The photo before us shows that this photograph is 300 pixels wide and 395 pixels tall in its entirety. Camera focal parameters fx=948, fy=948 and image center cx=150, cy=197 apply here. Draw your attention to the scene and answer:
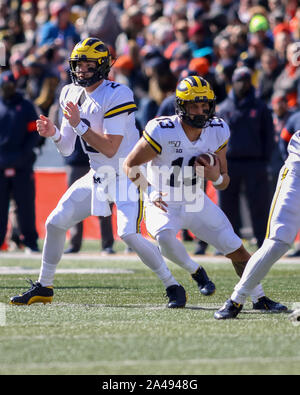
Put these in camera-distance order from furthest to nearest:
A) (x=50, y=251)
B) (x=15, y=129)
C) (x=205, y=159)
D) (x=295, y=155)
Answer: (x=15, y=129), (x=50, y=251), (x=205, y=159), (x=295, y=155)

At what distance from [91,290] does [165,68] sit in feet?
12.5

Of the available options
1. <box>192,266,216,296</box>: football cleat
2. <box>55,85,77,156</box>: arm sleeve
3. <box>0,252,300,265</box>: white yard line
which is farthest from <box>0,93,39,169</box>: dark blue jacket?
<box>192,266,216,296</box>: football cleat

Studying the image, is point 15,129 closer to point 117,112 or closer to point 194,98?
point 117,112

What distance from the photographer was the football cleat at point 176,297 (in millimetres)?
6660

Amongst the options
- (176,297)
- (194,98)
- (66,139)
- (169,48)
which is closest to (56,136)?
(66,139)

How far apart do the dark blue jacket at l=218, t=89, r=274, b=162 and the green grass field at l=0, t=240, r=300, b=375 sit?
9.21ft

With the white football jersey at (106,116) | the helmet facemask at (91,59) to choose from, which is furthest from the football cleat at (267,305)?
the helmet facemask at (91,59)

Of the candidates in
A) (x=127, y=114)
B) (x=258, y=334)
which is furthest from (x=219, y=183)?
(x=258, y=334)

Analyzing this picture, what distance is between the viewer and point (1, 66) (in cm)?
1280

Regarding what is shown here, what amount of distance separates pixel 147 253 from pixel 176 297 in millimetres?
390

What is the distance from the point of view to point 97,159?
6.89 metres

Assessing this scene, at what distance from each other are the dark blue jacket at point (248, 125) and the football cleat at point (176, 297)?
4.30m

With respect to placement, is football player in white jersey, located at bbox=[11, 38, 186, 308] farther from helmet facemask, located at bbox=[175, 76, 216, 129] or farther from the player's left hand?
helmet facemask, located at bbox=[175, 76, 216, 129]
